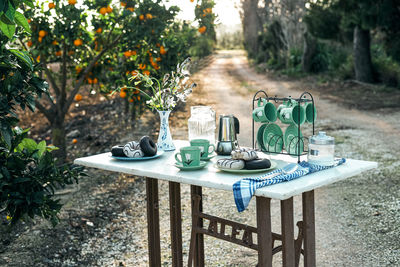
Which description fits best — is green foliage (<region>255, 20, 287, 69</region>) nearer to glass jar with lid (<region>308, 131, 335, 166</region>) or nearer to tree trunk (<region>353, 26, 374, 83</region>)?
tree trunk (<region>353, 26, 374, 83</region>)

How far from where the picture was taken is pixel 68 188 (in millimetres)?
5617

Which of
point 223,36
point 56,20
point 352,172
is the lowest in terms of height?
point 352,172

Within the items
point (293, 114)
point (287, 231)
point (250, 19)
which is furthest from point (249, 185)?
point (250, 19)

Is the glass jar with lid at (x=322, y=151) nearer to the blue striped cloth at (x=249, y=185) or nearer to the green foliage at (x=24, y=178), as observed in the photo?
the blue striped cloth at (x=249, y=185)

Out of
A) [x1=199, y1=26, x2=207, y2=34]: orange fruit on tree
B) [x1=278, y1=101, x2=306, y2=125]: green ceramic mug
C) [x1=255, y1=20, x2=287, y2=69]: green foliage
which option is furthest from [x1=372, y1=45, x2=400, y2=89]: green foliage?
[x1=278, y1=101, x2=306, y2=125]: green ceramic mug

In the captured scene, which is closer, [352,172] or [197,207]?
[352,172]

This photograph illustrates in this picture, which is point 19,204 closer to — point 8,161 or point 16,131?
point 8,161

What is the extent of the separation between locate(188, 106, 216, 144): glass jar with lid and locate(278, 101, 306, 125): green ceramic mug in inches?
17.9

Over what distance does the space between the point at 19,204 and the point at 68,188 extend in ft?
9.27

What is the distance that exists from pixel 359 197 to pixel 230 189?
3.07 m

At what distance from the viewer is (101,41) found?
239 inches

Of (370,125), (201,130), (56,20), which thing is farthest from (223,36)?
(201,130)

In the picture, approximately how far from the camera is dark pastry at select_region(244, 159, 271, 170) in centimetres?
247

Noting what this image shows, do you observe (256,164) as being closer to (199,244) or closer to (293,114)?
(293,114)
